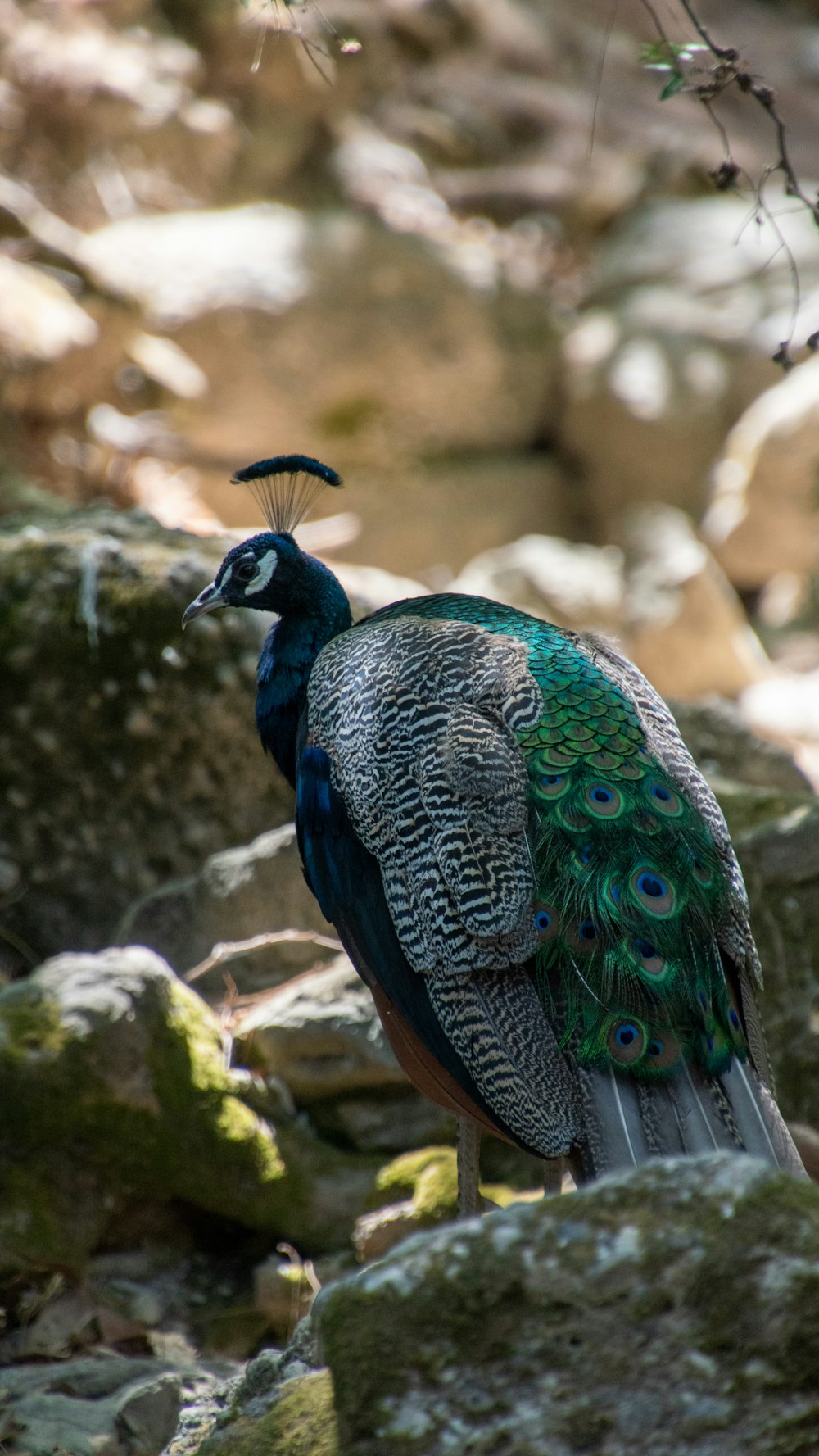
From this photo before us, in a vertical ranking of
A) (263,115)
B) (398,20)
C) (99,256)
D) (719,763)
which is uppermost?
(398,20)

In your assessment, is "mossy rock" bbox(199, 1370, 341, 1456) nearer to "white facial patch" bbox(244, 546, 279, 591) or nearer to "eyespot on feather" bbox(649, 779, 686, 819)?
"eyespot on feather" bbox(649, 779, 686, 819)

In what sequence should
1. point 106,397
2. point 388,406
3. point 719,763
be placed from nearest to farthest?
point 719,763 → point 106,397 → point 388,406

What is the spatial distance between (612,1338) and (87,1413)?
1.70m

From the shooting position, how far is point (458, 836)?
3055 millimetres

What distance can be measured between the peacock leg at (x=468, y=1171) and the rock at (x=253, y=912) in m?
1.21

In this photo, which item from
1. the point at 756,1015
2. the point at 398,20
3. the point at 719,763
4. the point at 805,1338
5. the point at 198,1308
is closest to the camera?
the point at 805,1338

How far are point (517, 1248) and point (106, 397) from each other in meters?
8.25

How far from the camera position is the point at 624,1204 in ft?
6.25

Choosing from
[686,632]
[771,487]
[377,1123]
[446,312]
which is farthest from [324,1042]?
[446,312]

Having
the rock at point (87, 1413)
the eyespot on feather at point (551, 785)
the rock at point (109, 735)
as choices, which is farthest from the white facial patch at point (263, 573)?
the rock at point (87, 1413)

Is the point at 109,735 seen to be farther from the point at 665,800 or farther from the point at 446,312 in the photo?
the point at 446,312

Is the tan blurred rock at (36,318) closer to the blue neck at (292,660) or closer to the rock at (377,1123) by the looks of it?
the blue neck at (292,660)

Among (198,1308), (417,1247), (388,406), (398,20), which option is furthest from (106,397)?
(417,1247)

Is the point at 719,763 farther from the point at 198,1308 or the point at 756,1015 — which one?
the point at 198,1308
